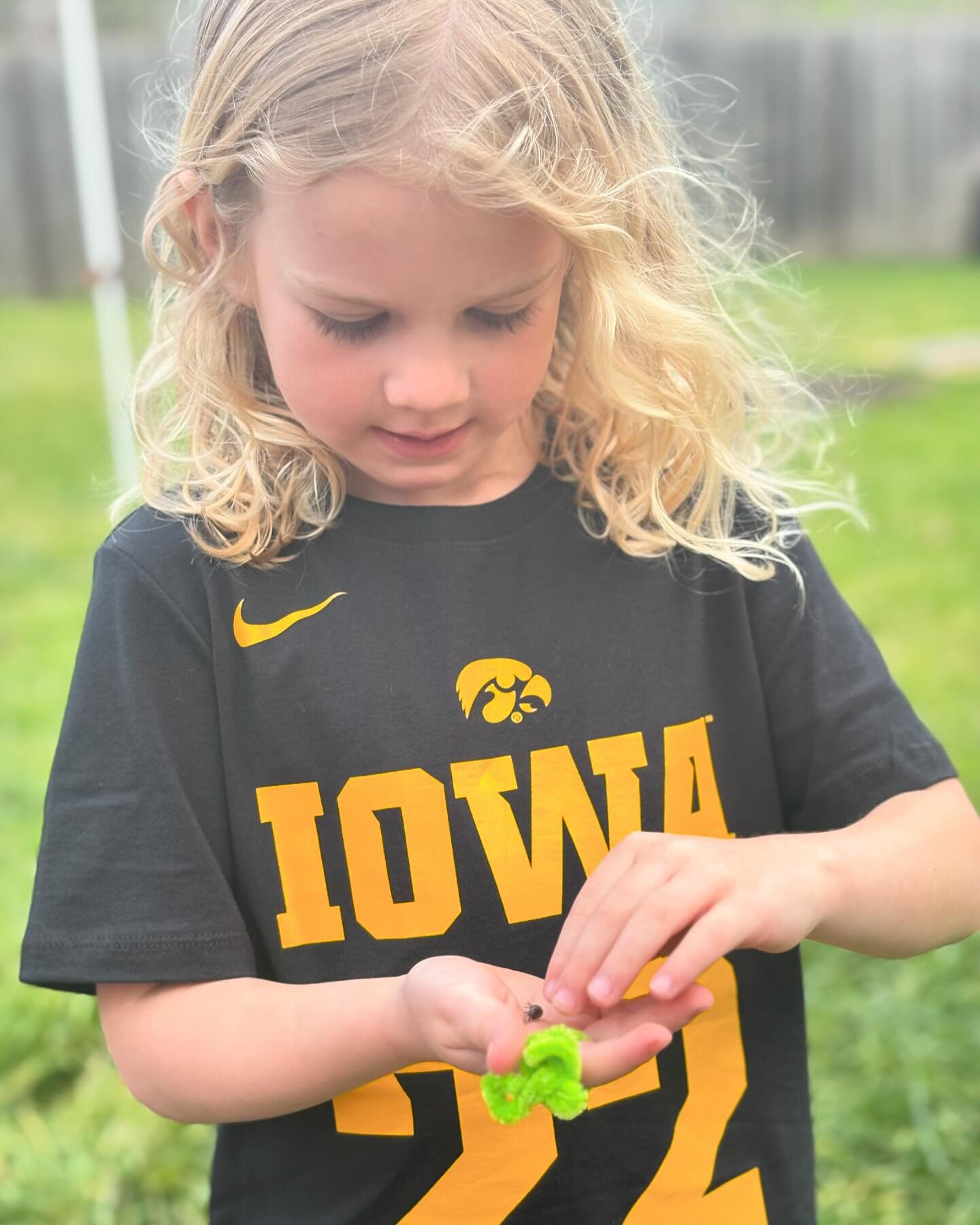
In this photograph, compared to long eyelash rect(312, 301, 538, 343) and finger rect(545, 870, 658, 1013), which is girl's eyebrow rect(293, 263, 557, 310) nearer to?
long eyelash rect(312, 301, 538, 343)

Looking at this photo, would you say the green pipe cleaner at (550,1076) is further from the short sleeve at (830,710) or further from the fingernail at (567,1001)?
the short sleeve at (830,710)

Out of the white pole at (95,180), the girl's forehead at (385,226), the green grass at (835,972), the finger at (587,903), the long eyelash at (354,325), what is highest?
the white pole at (95,180)

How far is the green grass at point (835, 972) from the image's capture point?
8.11ft

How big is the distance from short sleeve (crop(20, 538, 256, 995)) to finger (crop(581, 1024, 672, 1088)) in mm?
409

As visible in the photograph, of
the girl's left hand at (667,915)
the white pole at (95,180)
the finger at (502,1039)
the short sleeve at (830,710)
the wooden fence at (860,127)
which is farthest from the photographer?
the wooden fence at (860,127)

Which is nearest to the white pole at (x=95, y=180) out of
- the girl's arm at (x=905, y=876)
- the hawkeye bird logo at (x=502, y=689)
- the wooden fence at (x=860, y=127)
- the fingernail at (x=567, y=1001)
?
the hawkeye bird logo at (x=502, y=689)

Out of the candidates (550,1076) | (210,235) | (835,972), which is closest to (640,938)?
(550,1076)

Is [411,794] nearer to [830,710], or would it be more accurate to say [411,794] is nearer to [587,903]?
[587,903]

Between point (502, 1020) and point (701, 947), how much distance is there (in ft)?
0.64

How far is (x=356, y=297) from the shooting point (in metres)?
1.35

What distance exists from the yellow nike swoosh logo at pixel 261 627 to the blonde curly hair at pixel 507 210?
0.22ft

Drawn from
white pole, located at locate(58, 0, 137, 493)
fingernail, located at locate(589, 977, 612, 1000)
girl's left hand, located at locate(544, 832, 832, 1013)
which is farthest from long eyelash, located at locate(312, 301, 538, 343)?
white pole, located at locate(58, 0, 137, 493)

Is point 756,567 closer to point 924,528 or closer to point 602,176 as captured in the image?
point 602,176

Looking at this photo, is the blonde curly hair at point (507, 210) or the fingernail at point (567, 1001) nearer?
the fingernail at point (567, 1001)
